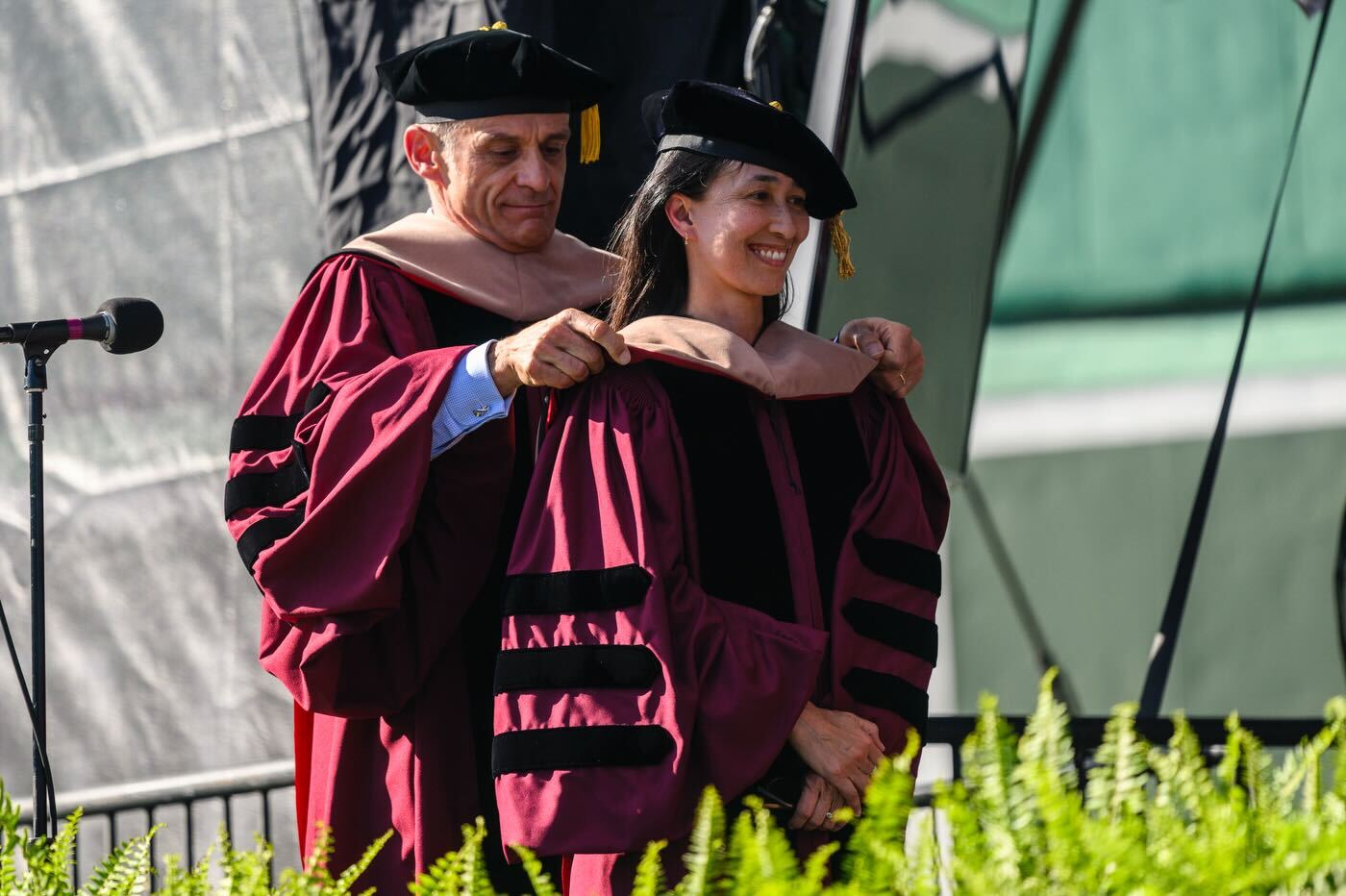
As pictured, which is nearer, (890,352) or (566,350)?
(566,350)

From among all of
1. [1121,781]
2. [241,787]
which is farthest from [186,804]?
[1121,781]

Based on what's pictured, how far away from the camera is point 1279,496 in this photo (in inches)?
150

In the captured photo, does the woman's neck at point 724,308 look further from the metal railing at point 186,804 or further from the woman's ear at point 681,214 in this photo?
the metal railing at point 186,804

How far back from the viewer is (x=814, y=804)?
246 cm

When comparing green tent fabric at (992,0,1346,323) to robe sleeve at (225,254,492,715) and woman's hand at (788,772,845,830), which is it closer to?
robe sleeve at (225,254,492,715)

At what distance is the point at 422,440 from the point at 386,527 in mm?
143

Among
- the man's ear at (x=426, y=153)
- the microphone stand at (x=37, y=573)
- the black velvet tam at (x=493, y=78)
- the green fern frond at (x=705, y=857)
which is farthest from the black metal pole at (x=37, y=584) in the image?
the green fern frond at (x=705, y=857)

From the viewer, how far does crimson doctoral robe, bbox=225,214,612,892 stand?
2645mm

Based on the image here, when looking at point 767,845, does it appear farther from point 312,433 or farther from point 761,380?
point 312,433

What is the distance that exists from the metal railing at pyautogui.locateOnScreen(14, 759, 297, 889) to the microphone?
5.98 feet

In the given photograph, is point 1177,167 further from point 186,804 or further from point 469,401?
point 186,804

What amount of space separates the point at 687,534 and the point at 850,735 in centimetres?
37

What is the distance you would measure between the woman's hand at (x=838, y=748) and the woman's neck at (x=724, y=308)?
602 mm

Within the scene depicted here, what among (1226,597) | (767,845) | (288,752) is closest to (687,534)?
(767,845)
